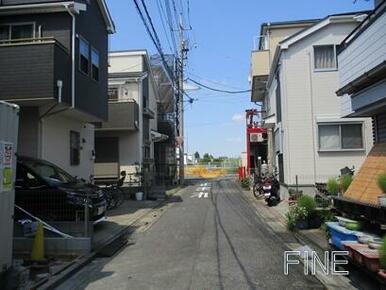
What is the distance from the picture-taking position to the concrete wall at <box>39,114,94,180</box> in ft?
47.3

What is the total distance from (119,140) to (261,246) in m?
18.4

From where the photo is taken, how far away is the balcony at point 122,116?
2566 cm

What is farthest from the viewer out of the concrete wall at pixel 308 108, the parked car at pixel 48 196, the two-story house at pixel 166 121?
the two-story house at pixel 166 121

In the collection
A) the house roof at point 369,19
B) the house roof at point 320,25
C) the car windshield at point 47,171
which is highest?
the house roof at point 320,25

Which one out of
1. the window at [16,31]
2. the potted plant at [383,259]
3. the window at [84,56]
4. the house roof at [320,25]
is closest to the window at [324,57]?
the house roof at [320,25]

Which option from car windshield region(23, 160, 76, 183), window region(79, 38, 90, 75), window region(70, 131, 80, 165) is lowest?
car windshield region(23, 160, 76, 183)

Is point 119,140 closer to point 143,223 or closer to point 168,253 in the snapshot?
point 143,223

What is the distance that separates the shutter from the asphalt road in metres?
3.17

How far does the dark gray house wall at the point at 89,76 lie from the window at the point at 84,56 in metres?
0.20

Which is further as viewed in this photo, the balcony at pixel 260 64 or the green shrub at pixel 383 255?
the balcony at pixel 260 64

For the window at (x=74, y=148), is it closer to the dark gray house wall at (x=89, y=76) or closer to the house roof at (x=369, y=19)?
the dark gray house wall at (x=89, y=76)

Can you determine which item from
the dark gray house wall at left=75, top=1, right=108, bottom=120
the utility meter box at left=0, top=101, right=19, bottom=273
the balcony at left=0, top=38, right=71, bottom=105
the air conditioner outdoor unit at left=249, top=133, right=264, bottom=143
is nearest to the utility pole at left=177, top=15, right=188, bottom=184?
the air conditioner outdoor unit at left=249, top=133, right=264, bottom=143

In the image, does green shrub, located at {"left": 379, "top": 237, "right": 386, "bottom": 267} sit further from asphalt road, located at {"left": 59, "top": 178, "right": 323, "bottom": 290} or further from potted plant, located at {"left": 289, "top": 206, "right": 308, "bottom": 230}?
potted plant, located at {"left": 289, "top": 206, "right": 308, "bottom": 230}

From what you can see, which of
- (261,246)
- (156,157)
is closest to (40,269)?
(261,246)
